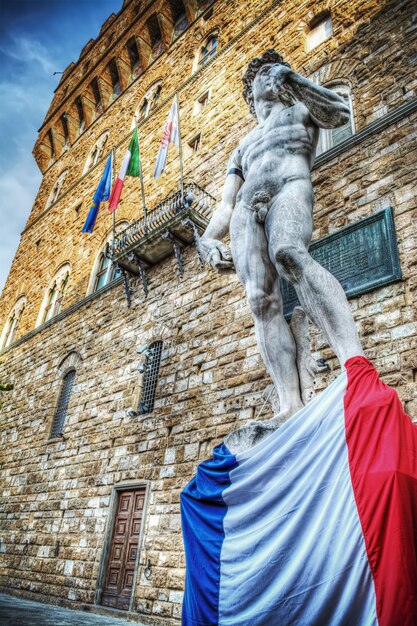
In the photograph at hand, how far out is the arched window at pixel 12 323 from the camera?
1521 centimetres

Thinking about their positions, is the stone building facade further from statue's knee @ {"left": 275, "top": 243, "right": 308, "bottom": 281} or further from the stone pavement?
statue's knee @ {"left": 275, "top": 243, "right": 308, "bottom": 281}

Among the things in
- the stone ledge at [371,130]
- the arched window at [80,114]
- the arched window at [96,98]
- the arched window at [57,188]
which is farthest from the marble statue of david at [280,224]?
the arched window at [80,114]

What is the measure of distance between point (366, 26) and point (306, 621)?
7907 millimetres

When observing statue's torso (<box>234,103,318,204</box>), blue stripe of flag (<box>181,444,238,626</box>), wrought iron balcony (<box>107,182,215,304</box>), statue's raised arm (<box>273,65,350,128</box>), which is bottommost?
blue stripe of flag (<box>181,444,238,626</box>)

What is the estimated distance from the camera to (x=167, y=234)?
320 inches

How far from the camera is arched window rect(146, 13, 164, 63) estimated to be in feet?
48.1

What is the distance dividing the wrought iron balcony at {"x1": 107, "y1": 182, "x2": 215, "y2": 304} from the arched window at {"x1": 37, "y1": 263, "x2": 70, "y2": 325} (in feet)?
14.4

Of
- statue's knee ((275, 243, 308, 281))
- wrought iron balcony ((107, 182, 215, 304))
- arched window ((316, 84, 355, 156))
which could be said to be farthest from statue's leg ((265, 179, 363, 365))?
wrought iron balcony ((107, 182, 215, 304))

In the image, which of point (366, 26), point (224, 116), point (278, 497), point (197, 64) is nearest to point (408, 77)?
point (366, 26)

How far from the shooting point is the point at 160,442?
6.66 meters

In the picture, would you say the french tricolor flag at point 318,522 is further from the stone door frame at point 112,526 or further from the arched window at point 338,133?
the arched window at point 338,133

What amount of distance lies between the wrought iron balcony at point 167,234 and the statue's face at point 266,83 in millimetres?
4386

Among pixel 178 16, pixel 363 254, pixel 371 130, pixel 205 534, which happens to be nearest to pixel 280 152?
pixel 205 534

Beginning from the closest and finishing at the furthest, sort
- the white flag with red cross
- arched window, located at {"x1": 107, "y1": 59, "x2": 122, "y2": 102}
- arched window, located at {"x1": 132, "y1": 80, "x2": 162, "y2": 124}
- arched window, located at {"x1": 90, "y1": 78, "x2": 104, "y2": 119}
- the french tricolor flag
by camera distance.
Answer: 1. the french tricolor flag
2. the white flag with red cross
3. arched window, located at {"x1": 132, "y1": 80, "x2": 162, "y2": 124}
4. arched window, located at {"x1": 107, "y1": 59, "x2": 122, "y2": 102}
5. arched window, located at {"x1": 90, "y1": 78, "x2": 104, "y2": 119}
